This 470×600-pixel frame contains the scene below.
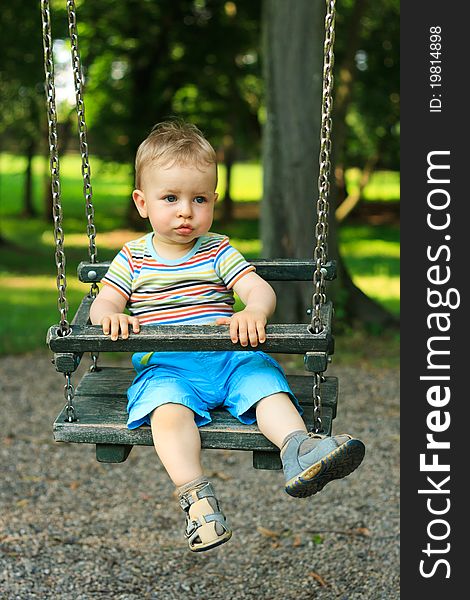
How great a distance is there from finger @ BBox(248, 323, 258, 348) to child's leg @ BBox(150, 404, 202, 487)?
0.38 metres

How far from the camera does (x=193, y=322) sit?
370 centimetres

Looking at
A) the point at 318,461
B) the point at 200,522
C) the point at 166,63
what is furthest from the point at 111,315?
the point at 166,63

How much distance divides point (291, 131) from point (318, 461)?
20.3ft

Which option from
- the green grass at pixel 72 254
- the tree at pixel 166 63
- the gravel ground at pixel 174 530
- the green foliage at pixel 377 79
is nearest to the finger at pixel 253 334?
the gravel ground at pixel 174 530

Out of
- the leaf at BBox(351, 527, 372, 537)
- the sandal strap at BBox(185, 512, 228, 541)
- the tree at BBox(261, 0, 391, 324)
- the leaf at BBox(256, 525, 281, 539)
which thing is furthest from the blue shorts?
the tree at BBox(261, 0, 391, 324)

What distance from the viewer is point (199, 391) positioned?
140 inches

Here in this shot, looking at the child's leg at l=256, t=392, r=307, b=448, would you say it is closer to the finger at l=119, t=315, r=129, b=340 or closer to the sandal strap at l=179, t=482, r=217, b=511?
the sandal strap at l=179, t=482, r=217, b=511

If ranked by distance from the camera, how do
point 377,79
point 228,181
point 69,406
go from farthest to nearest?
point 228,181 < point 377,79 < point 69,406

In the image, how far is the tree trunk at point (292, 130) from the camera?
347 inches

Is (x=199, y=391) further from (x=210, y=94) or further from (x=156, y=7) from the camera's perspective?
(x=210, y=94)

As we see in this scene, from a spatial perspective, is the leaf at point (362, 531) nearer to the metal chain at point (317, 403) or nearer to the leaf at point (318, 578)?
the leaf at point (318, 578)

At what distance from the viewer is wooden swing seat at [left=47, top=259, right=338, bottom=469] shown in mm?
3240

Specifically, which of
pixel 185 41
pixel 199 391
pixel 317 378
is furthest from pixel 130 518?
pixel 185 41

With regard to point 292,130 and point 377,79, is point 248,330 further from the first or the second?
point 377,79
